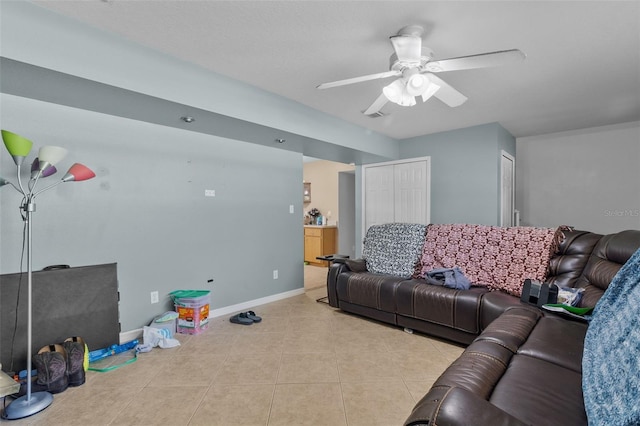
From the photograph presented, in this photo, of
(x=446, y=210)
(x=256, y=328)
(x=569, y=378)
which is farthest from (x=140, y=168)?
(x=446, y=210)

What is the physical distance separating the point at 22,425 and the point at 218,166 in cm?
258

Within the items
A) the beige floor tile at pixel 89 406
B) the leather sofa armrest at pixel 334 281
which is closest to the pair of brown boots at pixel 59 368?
the beige floor tile at pixel 89 406

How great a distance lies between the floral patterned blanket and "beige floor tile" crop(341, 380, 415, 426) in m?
1.44

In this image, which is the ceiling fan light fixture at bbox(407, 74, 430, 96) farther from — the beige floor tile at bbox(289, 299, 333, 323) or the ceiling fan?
the beige floor tile at bbox(289, 299, 333, 323)

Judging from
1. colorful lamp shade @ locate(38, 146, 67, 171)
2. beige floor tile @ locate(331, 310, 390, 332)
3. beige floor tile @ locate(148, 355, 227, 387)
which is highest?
colorful lamp shade @ locate(38, 146, 67, 171)

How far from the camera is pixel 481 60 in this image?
1.74m

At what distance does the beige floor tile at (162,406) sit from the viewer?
5.65 feet

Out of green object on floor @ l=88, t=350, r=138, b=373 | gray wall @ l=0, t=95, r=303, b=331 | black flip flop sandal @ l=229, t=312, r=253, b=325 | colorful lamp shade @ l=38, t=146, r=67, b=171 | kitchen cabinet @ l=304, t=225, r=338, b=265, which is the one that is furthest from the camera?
kitchen cabinet @ l=304, t=225, r=338, b=265

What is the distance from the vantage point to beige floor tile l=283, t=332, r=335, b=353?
2.59 meters

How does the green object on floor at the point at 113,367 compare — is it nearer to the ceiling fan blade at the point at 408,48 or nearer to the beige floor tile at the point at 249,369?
the beige floor tile at the point at 249,369

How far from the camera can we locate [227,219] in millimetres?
3596

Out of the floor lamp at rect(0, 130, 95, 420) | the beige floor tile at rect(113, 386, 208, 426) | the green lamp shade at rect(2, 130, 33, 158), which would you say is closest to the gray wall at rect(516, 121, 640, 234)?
the beige floor tile at rect(113, 386, 208, 426)

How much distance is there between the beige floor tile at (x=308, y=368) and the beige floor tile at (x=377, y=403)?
7.0 inches

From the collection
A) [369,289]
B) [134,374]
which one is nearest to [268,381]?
[134,374]
